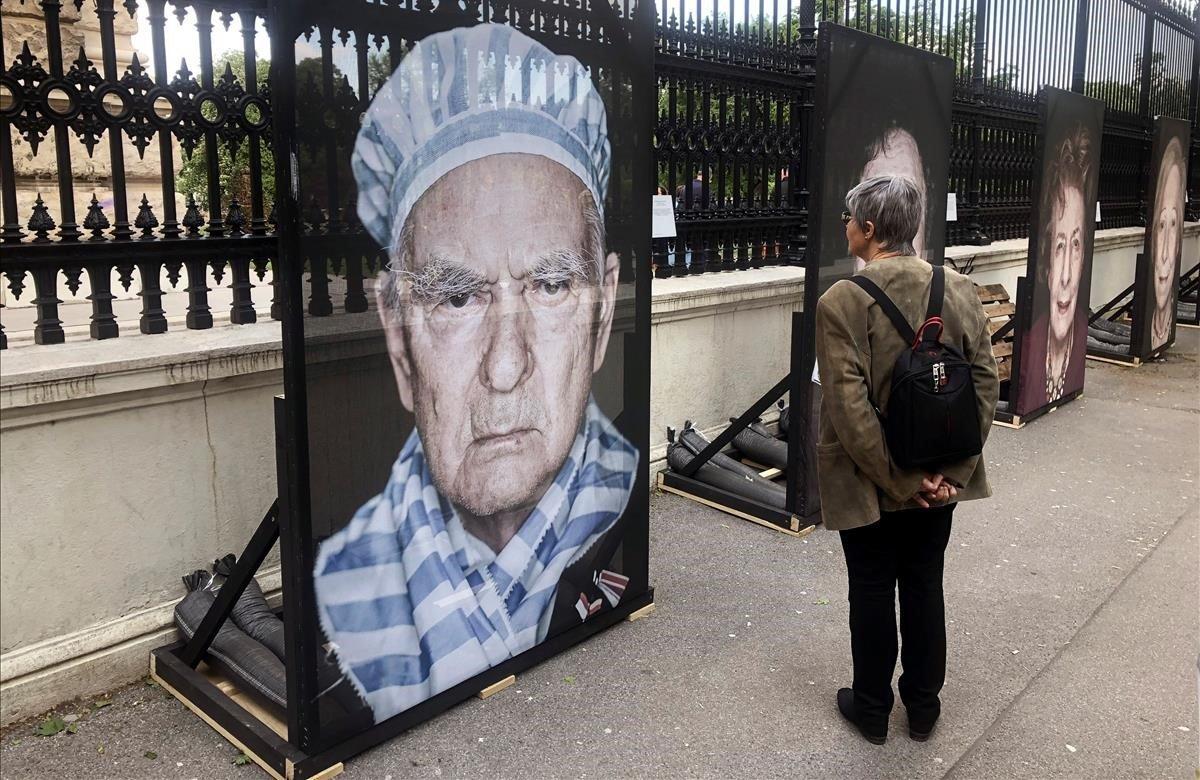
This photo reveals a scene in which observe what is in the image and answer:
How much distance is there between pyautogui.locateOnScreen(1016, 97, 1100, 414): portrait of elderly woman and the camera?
7.46 metres

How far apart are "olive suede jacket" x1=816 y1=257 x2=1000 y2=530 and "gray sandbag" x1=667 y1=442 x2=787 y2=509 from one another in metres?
2.40

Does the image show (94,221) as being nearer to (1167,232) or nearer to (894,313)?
(894,313)

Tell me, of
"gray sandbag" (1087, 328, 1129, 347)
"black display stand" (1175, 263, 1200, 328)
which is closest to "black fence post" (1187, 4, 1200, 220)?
"black display stand" (1175, 263, 1200, 328)

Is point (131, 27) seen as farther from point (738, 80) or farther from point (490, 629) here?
point (490, 629)

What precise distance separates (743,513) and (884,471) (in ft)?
8.63

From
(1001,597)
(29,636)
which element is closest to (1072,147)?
(1001,597)

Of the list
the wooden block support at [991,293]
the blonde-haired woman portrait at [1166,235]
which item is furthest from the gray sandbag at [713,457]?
the blonde-haired woman portrait at [1166,235]

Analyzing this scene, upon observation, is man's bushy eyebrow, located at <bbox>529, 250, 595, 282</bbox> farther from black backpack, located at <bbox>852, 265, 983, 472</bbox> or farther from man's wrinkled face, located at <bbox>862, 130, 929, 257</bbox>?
man's wrinkled face, located at <bbox>862, 130, 929, 257</bbox>

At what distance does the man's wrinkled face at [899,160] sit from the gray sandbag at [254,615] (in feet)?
12.0

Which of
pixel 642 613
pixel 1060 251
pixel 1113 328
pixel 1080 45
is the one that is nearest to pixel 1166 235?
pixel 1113 328

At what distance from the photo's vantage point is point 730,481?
5980 millimetres

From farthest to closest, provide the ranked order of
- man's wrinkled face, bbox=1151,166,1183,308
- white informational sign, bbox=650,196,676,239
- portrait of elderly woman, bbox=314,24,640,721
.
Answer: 1. man's wrinkled face, bbox=1151,166,1183,308
2. white informational sign, bbox=650,196,676,239
3. portrait of elderly woman, bbox=314,24,640,721

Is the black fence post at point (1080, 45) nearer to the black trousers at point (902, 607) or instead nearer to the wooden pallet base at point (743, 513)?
the wooden pallet base at point (743, 513)

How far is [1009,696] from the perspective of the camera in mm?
3854
